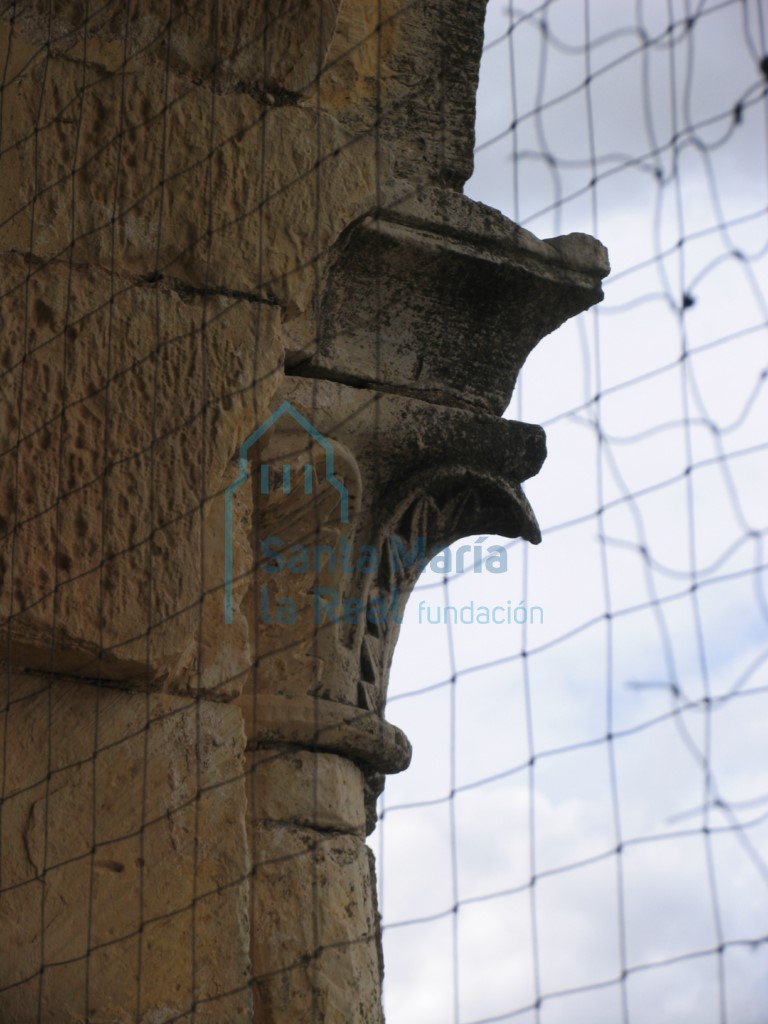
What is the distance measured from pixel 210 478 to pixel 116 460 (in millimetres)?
149

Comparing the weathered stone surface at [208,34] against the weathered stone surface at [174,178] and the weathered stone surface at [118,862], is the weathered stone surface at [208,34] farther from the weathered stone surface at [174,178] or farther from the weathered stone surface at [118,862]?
the weathered stone surface at [118,862]

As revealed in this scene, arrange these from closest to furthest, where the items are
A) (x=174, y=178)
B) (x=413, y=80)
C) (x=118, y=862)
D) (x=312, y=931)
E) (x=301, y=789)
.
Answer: (x=118, y=862) → (x=174, y=178) → (x=312, y=931) → (x=301, y=789) → (x=413, y=80)

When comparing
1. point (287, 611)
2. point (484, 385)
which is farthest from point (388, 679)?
point (484, 385)

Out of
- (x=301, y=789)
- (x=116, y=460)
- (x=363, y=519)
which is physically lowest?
(x=301, y=789)

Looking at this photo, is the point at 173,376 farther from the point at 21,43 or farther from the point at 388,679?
the point at 388,679

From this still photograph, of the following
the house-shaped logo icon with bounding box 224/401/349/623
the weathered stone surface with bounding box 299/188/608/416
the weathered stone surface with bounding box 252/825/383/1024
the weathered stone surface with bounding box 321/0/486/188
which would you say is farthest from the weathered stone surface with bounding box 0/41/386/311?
the weathered stone surface with bounding box 252/825/383/1024

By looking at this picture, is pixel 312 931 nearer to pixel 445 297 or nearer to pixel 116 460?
pixel 116 460

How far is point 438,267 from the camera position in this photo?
3.13 meters

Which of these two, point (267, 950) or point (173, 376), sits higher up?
point (173, 376)

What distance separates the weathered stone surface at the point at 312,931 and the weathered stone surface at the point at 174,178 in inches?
38.9

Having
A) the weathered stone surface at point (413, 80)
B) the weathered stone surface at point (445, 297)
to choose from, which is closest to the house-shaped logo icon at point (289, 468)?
the weathered stone surface at point (445, 297)

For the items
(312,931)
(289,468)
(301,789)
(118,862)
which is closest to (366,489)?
(289,468)

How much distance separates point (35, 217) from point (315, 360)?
76 cm

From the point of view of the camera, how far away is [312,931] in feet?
Answer: 9.37
